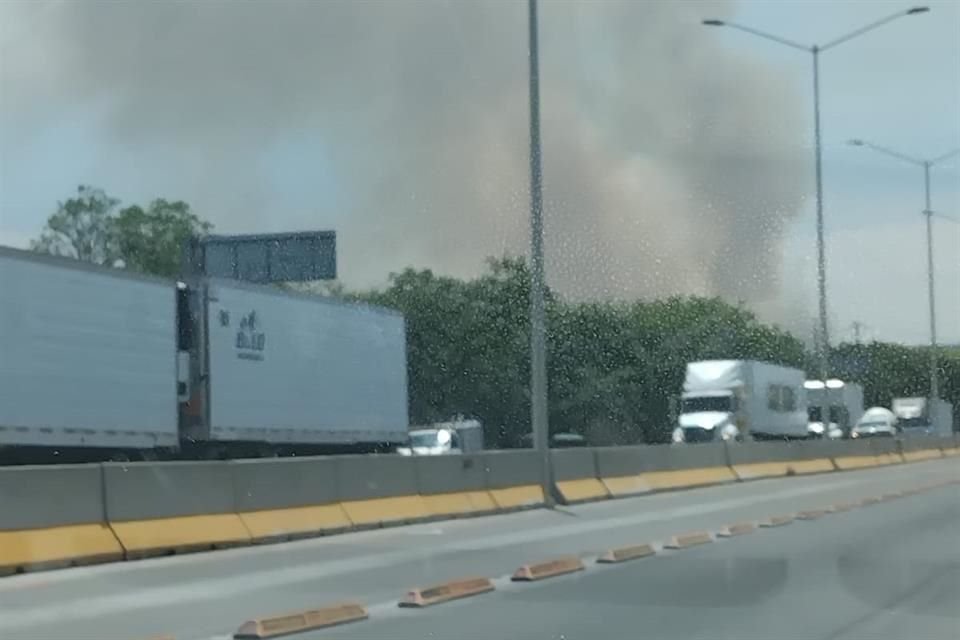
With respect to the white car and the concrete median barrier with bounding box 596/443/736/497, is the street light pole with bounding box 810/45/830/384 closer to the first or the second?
the concrete median barrier with bounding box 596/443/736/497

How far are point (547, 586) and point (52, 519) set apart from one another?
4.87 meters

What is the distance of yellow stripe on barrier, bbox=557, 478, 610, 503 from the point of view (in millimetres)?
→ 26950

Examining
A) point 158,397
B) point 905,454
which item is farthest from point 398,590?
point 905,454

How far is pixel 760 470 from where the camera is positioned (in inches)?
1502

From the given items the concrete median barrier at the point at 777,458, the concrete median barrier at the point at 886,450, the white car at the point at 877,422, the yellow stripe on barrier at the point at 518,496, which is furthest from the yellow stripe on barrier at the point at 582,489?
the white car at the point at 877,422

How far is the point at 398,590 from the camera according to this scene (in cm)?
1396

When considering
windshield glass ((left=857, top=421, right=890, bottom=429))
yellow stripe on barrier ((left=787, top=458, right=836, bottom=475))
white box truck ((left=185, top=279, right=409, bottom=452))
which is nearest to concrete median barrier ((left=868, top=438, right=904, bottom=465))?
yellow stripe on barrier ((left=787, top=458, right=836, bottom=475))

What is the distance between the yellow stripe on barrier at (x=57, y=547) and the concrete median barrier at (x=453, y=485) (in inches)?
280

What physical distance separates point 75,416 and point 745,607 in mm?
16705

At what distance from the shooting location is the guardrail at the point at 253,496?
15.3 m

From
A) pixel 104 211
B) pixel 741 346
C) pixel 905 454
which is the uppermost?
pixel 104 211

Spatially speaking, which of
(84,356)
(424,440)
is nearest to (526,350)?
(424,440)

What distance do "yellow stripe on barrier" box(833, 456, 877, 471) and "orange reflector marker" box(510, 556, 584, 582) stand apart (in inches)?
1134

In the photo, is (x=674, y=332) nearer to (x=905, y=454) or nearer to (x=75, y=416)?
(x=905, y=454)
